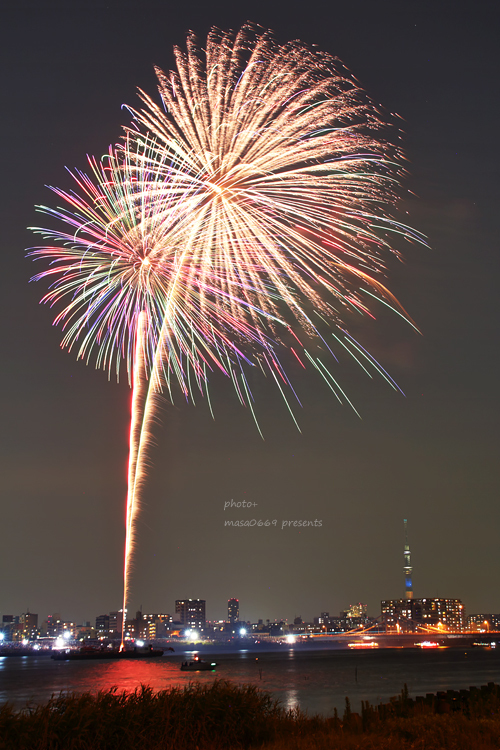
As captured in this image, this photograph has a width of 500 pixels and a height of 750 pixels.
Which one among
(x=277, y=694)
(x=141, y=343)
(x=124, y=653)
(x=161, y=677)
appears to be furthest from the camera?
(x=124, y=653)

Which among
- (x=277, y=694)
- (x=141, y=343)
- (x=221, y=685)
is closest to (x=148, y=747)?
(x=221, y=685)

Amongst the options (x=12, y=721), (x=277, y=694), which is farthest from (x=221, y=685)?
(x=277, y=694)

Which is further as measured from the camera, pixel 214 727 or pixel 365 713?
pixel 365 713

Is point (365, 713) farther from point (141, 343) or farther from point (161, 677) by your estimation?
point (161, 677)

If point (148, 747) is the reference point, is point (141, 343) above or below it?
above

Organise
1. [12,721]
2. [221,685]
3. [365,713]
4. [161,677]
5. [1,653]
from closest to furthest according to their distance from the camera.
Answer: [12,721], [221,685], [365,713], [161,677], [1,653]

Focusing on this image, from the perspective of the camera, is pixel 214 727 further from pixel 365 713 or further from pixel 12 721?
pixel 365 713
